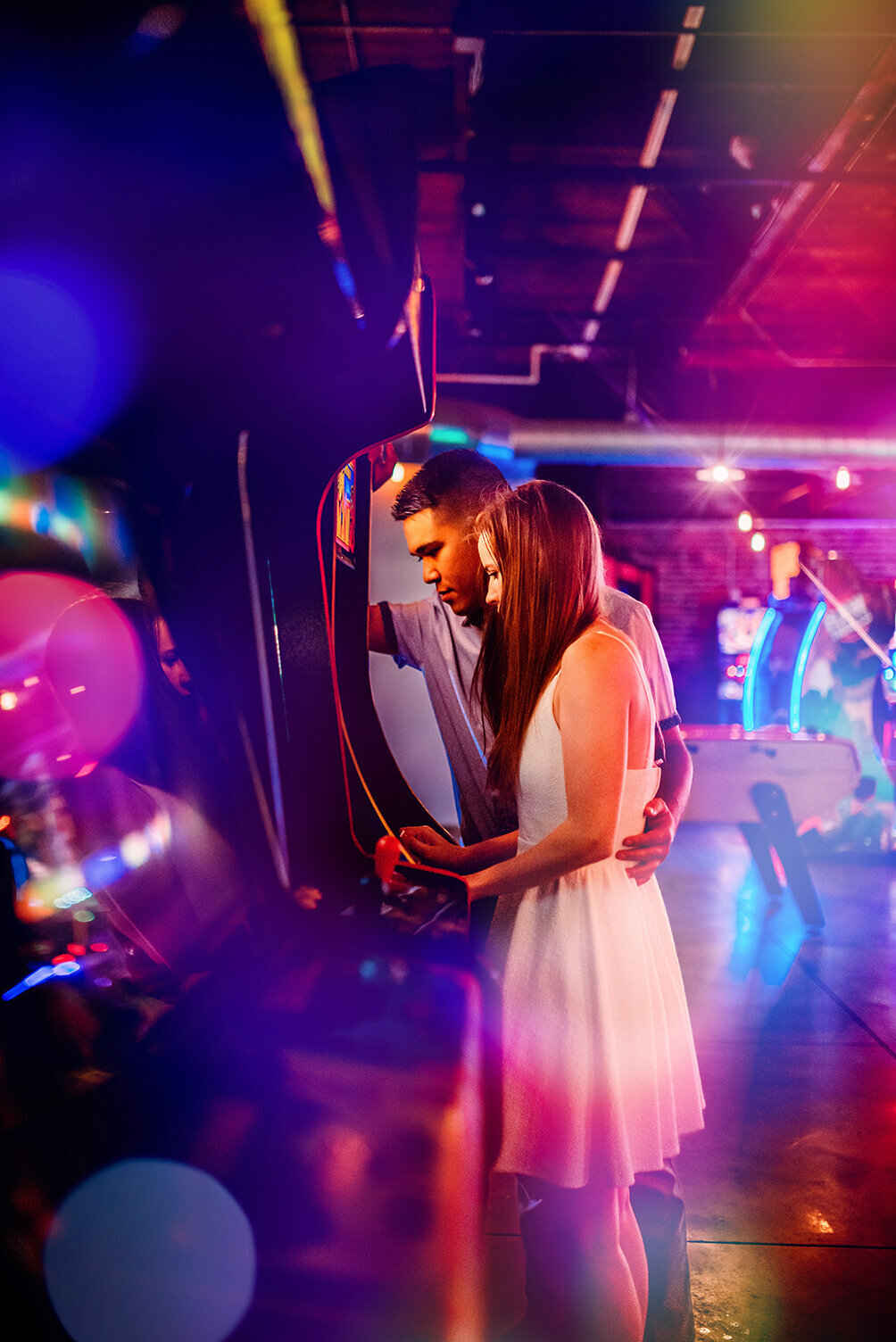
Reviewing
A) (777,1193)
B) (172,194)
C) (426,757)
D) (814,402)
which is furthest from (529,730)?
(814,402)

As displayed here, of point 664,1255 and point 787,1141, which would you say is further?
point 787,1141

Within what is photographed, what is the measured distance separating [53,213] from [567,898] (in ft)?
2.97

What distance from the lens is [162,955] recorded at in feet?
2.48

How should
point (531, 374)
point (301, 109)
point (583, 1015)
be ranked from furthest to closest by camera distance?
point (531, 374) → point (583, 1015) → point (301, 109)

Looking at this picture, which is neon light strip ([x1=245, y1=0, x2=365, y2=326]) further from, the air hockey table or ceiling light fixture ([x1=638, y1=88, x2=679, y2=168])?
ceiling light fixture ([x1=638, y1=88, x2=679, y2=168])

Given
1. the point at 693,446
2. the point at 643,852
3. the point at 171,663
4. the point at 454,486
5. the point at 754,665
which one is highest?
the point at 693,446

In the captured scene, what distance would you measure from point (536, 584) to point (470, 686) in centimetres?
38

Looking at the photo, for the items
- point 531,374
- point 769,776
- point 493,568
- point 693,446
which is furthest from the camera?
point 531,374

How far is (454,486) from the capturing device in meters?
1.40

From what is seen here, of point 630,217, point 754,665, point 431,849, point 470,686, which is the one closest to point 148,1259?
point 431,849

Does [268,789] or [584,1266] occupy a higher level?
[268,789]

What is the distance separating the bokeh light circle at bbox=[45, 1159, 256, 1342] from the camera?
610 mm

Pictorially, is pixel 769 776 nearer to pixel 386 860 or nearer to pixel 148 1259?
pixel 386 860

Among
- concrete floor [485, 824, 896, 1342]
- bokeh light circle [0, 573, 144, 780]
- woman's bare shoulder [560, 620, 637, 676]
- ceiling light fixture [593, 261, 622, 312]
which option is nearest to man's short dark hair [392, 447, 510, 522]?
woman's bare shoulder [560, 620, 637, 676]
